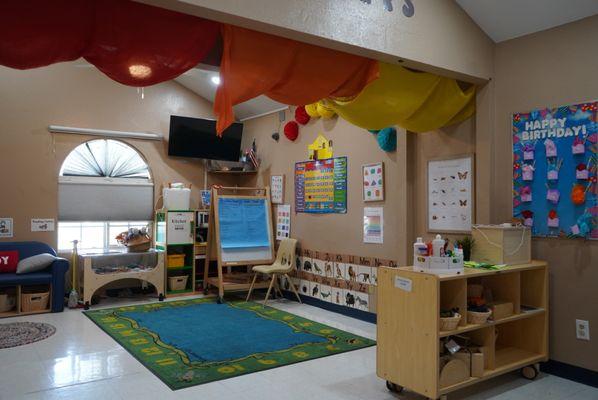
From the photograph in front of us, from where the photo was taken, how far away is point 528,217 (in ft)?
11.9

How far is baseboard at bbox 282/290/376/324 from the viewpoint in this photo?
17.1 feet

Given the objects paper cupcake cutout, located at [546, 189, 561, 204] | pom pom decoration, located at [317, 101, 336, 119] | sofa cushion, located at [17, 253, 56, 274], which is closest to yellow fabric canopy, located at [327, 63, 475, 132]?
paper cupcake cutout, located at [546, 189, 561, 204]

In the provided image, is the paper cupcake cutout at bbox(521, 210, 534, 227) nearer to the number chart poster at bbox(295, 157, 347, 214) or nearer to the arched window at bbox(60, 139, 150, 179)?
the number chart poster at bbox(295, 157, 347, 214)

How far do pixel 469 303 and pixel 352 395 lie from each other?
3.34 feet

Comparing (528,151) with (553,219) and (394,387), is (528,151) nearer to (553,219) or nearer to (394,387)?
(553,219)

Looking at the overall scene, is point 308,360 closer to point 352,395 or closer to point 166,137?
point 352,395

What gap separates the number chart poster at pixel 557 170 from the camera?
10.9 feet

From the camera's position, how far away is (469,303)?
10.7 feet

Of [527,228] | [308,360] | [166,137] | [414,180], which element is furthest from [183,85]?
[527,228]

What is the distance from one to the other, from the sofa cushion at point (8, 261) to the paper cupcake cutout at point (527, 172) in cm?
550

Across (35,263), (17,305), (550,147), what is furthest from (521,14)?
(17,305)

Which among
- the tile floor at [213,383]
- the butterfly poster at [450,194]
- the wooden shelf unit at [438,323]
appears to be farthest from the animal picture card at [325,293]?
the wooden shelf unit at [438,323]

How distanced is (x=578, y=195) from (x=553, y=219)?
250 millimetres

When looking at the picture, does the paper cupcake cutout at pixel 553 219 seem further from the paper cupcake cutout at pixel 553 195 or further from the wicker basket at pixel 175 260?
the wicker basket at pixel 175 260
